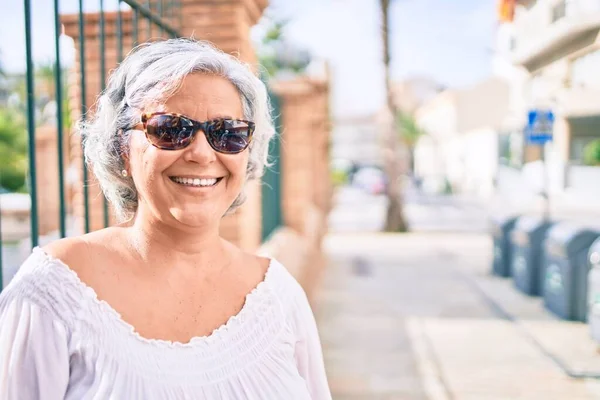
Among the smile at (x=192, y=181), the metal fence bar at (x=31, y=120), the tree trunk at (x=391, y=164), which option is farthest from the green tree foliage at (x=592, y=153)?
the tree trunk at (x=391, y=164)

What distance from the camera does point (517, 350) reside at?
565cm

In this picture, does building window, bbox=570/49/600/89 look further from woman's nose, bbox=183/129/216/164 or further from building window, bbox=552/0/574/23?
woman's nose, bbox=183/129/216/164

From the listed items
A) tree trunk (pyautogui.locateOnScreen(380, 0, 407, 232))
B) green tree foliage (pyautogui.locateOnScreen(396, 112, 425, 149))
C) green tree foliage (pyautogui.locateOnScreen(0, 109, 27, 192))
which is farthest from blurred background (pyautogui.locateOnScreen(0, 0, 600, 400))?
green tree foliage (pyautogui.locateOnScreen(396, 112, 425, 149))

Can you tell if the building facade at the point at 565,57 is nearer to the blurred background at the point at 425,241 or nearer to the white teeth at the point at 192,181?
the blurred background at the point at 425,241

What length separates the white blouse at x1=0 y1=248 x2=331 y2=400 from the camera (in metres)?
1.33

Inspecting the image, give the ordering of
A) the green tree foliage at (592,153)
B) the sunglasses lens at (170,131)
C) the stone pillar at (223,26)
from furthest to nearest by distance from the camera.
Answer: the stone pillar at (223,26)
the green tree foliage at (592,153)
the sunglasses lens at (170,131)

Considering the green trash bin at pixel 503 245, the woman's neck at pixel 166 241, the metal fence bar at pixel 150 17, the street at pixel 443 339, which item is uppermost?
the metal fence bar at pixel 150 17

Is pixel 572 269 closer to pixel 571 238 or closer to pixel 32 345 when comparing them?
pixel 571 238

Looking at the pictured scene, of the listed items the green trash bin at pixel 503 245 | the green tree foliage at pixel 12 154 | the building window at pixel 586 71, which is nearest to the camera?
the building window at pixel 586 71

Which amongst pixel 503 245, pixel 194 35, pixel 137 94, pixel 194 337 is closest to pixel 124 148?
pixel 137 94

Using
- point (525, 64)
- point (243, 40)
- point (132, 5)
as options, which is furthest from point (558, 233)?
point (132, 5)

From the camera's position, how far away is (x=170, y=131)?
1.48m

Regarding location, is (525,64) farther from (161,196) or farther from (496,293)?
(496,293)

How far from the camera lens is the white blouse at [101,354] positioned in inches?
52.5
